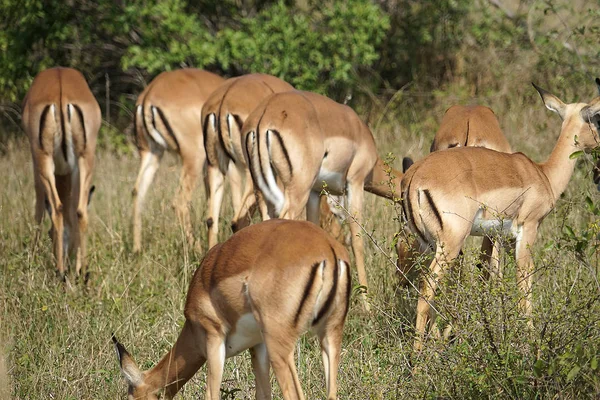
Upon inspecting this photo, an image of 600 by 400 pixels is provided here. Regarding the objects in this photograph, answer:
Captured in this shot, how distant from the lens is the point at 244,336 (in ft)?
11.9

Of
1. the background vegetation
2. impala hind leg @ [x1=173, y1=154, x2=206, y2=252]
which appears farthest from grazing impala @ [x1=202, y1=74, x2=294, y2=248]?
impala hind leg @ [x1=173, y1=154, x2=206, y2=252]

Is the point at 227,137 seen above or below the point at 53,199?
above

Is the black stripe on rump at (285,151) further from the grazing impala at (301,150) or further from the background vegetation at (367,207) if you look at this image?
the background vegetation at (367,207)

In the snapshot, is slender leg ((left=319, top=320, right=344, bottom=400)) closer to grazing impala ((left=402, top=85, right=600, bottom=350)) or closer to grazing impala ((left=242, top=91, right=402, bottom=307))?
grazing impala ((left=402, top=85, right=600, bottom=350))

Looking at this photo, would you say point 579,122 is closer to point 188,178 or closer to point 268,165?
point 268,165

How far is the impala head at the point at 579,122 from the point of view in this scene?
17.0ft

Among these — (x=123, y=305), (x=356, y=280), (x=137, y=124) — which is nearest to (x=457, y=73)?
(x=137, y=124)

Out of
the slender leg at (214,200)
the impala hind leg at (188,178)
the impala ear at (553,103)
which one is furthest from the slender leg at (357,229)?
the impala hind leg at (188,178)

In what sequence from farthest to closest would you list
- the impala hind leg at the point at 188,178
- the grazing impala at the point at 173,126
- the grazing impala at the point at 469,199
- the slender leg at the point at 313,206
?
1. the grazing impala at the point at 173,126
2. the impala hind leg at the point at 188,178
3. the slender leg at the point at 313,206
4. the grazing impala at the point at 469,199

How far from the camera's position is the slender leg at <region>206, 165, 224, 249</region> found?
6449 mm

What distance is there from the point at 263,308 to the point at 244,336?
0.81ft

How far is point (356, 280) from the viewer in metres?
5.84

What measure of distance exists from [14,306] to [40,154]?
1652 mm

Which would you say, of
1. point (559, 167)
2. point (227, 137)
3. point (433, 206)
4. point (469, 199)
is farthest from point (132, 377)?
point (227, 137)
